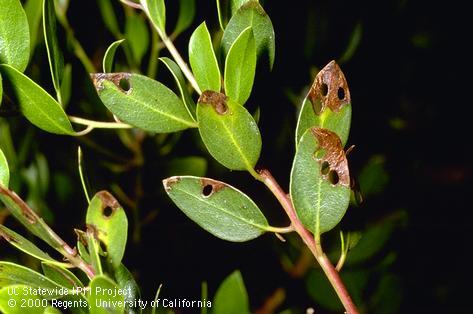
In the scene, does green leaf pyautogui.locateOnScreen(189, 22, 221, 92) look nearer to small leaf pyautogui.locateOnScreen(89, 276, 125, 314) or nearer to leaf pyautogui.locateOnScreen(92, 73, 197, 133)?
leaf pyautogui.locateOnScreen(92, 73, 197, 133)

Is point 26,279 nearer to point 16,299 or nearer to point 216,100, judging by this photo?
point 16,299

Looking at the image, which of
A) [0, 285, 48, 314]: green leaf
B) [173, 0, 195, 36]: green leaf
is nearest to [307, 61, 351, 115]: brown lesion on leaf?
[0, 285, 48, 314]: green leaf

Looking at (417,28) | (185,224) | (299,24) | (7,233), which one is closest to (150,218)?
(185,224)

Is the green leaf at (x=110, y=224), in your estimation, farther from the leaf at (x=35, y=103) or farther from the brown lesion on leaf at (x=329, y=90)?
the brown lesion on leaf at (x=329, y=90)

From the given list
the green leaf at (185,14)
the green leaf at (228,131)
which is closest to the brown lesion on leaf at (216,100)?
the green leaf at (228,131)

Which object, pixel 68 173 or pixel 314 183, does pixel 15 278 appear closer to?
pixel 314 183
